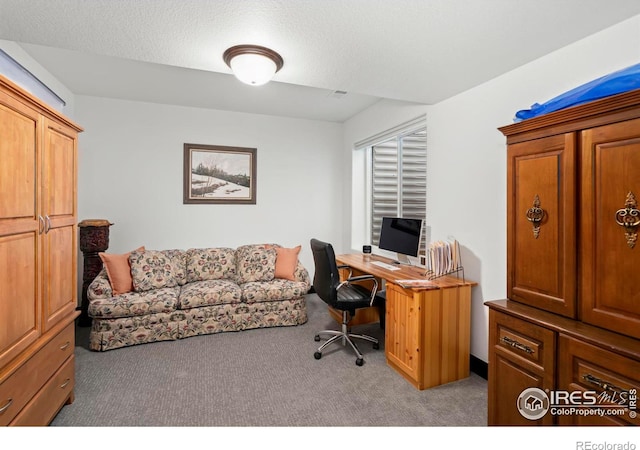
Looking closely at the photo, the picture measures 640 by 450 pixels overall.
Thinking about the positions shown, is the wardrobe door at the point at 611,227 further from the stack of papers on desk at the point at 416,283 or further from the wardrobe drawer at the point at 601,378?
the stack of papers on desk at the point at 416,283

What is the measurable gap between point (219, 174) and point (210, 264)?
1.29m

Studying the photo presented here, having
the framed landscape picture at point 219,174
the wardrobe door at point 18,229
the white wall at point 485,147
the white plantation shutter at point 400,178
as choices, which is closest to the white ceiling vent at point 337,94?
the white plantation shutter at point 400,178

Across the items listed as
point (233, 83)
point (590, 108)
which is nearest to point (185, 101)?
point (233, 83)

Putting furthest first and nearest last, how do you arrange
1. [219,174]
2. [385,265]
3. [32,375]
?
[219,174], [385,265], [32,375]

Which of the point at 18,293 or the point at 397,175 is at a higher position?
the point at 397,175

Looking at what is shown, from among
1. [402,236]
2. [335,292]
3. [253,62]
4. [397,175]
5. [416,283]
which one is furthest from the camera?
[397,175]

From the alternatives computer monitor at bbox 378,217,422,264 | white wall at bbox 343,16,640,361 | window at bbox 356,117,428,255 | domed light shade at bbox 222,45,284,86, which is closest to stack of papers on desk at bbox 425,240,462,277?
white wall at bbox 343,16,640,361

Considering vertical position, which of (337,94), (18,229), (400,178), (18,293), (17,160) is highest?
(337,94)

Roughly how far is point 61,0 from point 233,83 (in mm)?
2014

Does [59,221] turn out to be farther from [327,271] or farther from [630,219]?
[630,219]

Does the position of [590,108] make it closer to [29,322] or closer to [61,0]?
[61,0]

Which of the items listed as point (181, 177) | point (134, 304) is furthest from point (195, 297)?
point (181, 177)

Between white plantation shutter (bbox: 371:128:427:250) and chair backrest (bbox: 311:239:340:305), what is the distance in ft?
3.67

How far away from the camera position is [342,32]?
1.89 m
